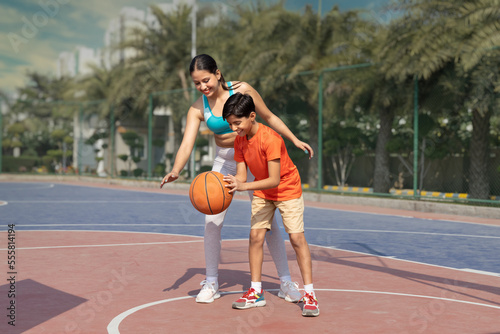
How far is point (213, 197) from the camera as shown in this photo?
213 inches

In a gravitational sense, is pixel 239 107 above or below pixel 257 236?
above

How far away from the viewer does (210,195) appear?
5418mm

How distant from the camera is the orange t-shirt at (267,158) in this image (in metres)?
5.32

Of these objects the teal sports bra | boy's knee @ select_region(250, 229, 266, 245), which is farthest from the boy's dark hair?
boy's knee @ select_region(250, 229, 266, 245)

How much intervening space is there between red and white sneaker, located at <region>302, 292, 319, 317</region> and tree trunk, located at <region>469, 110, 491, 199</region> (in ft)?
42.6

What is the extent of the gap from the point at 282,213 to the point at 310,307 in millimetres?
845

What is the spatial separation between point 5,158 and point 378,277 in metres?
29.6

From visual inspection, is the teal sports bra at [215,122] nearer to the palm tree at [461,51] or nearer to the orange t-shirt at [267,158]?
the orange t-shirt at [267,158]

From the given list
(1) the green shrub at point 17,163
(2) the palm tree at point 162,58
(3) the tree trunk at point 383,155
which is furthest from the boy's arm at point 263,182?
(1) the green shrub at point 17,163

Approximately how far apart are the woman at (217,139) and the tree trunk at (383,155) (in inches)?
601

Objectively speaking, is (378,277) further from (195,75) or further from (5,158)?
(5,158)

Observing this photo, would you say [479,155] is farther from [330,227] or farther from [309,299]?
[309,299]

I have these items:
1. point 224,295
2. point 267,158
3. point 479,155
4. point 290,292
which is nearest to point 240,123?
point 267,158

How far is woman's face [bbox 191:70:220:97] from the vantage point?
18.7 ft
